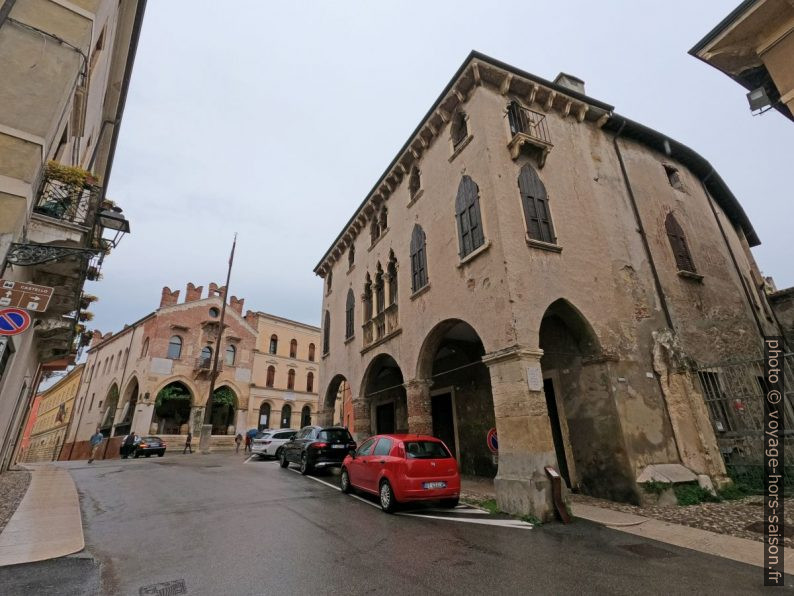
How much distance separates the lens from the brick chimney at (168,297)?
108 ft

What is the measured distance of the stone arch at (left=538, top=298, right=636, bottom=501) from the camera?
28.3ft

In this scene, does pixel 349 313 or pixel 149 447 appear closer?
pixel 349 313

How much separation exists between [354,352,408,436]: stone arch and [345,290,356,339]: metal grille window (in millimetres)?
2150

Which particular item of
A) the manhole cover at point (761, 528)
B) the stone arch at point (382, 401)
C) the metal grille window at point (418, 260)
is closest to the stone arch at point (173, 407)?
the stone arch at point (382, 401)

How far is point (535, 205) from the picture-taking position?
10117mm

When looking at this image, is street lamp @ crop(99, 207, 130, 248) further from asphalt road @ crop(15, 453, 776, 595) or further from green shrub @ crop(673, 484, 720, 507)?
green shrub @ crop(673, 484, 720, 507)

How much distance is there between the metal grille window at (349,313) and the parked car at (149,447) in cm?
1613

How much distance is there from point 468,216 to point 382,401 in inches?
412

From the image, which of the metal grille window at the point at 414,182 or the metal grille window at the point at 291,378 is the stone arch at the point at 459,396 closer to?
the metal grille window at the point at 414,182

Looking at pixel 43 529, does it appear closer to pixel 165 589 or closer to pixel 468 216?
pixel 165 589

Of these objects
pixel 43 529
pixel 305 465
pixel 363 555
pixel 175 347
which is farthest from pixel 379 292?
pixel 175 347

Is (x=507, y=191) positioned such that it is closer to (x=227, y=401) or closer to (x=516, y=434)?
(x=516, y=434)

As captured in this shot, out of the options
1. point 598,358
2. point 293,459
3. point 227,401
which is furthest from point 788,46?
point 227,401

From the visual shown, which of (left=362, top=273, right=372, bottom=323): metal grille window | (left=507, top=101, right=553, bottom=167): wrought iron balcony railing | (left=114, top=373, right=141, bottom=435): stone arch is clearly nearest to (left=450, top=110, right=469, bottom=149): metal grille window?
(left=507, top=101, right=553, bottom=167): wrought iron balcony railing
